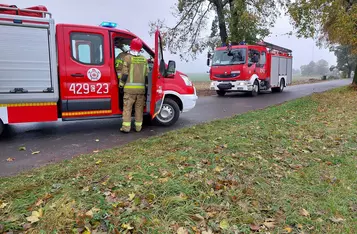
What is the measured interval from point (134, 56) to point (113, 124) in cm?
214

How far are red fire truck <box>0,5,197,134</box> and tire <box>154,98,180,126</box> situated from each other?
23cm

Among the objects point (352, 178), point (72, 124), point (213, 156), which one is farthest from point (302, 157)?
point (72, 124)

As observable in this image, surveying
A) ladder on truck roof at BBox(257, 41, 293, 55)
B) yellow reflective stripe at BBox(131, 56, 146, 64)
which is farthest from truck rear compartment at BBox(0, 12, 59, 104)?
ladder on truck roof at BBox(257, 41, 293, 55)

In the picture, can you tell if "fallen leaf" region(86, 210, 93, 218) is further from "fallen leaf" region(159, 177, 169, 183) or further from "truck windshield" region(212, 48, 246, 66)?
"truck windshield" region(212, 48, 246, 66)

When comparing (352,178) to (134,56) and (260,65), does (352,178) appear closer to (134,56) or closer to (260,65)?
(134,56)

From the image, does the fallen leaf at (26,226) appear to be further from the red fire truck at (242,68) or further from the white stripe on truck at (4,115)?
the red fire truck at (242,68)

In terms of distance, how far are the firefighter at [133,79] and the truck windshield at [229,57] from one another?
9.44 m

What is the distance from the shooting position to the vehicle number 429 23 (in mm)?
6152

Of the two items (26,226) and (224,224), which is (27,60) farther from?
(224,224)

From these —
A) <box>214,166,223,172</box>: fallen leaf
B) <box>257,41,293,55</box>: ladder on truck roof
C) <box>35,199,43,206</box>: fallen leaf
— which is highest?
<box>257,41,293,55</box>: ladder on truck roof

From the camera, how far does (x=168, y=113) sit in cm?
740

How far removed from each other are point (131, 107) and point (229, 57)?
→ 33.3ft

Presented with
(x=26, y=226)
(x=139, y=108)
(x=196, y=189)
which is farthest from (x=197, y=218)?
(x=139, y=108)

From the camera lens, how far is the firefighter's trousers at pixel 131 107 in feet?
21.2
